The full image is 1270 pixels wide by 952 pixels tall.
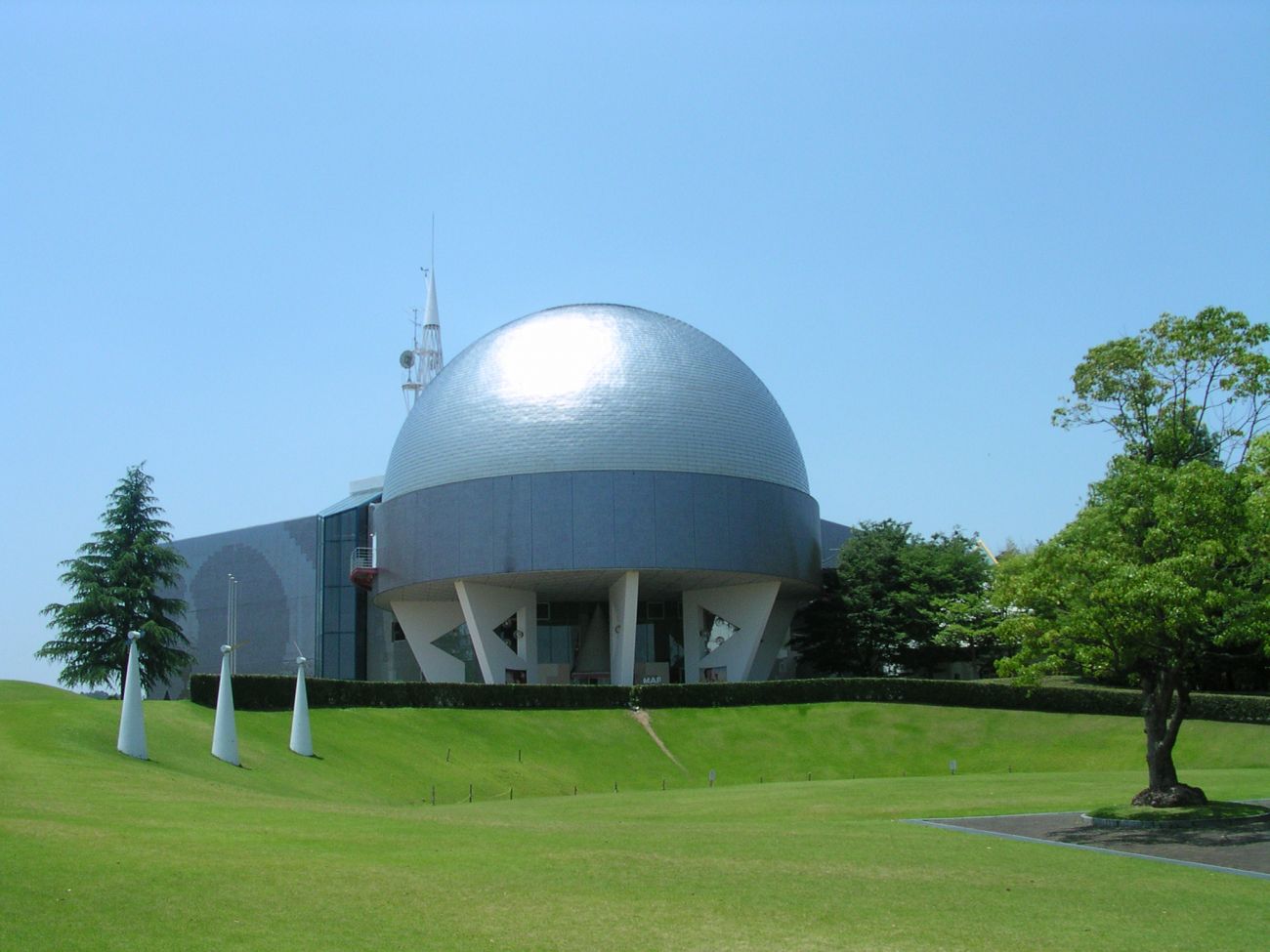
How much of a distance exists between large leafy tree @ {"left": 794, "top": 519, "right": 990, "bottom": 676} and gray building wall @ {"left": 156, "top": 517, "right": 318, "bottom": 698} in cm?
2900

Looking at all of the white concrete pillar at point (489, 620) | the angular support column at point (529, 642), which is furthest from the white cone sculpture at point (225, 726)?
the angular support column at point (529, 642)

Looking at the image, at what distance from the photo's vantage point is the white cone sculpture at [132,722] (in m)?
28.8

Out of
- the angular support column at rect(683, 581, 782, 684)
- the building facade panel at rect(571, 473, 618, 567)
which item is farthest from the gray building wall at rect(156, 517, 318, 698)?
the angular support column at rect(683, 581, 782, 684)

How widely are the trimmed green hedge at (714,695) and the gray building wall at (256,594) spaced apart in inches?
859

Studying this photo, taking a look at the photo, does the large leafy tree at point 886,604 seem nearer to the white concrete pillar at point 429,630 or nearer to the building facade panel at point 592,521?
the building facade panel at point 592,521

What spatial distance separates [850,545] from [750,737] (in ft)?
68.8

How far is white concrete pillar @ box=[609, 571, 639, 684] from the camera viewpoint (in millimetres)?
58031

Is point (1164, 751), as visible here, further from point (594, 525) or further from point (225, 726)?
point (594, 525)

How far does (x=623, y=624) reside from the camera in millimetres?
58781

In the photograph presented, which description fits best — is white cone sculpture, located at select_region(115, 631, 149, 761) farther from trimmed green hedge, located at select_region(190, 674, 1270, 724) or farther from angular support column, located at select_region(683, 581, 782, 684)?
angular support column, located at select_region(683, 581, 782, 684)

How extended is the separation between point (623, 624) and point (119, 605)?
78.8ft

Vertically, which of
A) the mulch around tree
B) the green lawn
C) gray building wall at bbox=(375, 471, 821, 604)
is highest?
gray building wall at bbox=(375, 471, 821, 604)

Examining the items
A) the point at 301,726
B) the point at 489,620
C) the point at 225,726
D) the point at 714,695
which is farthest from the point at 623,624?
the point at 225,726

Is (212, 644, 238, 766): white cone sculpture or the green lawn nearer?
the green lawn
